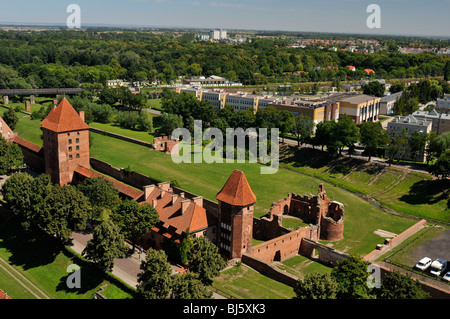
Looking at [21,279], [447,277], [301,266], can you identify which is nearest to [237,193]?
[301,266]

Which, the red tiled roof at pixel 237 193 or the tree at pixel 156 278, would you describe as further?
the red tiled roof at pixel 237 193

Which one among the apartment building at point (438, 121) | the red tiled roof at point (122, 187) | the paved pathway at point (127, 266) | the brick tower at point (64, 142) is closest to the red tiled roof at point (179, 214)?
the paved pathway at point (127, 266)

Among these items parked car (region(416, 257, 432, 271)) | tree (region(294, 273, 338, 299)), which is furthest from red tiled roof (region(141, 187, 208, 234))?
parked car (region(416, 257, 432, 271))

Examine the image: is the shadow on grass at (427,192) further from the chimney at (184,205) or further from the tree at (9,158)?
the tree at (9,158)

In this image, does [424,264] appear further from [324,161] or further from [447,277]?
[324,161]

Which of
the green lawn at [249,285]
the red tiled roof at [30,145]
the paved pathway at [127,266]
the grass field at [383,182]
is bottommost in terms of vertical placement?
the paved pathway at [127,266]

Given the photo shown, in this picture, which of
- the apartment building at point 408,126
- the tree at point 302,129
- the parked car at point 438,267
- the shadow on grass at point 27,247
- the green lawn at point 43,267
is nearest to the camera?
the green lawn at point 43,267

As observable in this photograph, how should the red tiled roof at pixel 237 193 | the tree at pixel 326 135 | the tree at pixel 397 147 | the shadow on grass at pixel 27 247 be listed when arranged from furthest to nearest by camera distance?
the tree at pixel 326 135 → the tree at pixel 397 147 → the shadow on grass at pixel 27 247 → the red tiled roof at pixel 237 193
